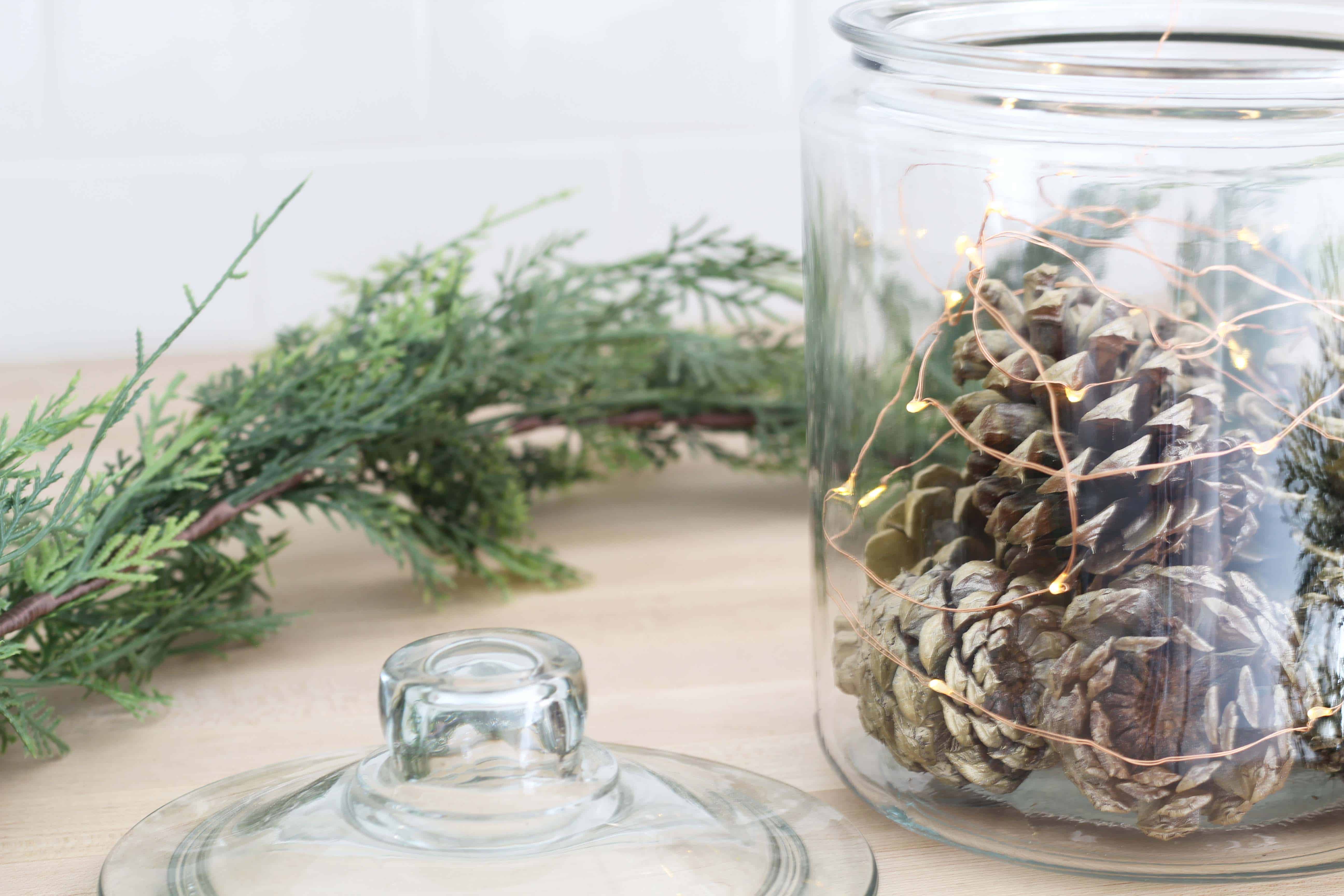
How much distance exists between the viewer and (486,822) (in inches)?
11.2

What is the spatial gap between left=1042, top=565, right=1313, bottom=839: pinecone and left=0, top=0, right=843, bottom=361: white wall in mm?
850

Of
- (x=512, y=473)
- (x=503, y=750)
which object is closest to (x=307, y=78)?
(x=512, y=473)

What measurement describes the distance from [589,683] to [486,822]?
17cm

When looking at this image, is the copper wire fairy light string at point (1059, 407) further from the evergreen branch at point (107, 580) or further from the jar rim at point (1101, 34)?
the evergreen branch at point (107, 580)

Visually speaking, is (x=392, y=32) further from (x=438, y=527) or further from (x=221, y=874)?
(x=221, y=874)

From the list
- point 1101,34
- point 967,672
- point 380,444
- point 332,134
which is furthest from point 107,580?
point 332,134

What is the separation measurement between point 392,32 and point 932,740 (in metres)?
0.85

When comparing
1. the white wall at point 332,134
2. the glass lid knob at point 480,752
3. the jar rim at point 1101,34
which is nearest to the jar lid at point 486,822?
the glass lid knob at point 480,752

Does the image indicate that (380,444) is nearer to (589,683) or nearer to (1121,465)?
(589,683)

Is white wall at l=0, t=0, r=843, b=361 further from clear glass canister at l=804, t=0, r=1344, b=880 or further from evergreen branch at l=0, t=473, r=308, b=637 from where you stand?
clear glass canister at l=804, t=0, r=1344, b=880

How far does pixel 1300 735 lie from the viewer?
0.30m

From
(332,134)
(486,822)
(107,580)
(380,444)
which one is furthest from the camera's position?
(332,134)

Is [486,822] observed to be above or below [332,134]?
below

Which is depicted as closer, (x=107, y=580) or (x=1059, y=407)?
(x=1059, y=407)
